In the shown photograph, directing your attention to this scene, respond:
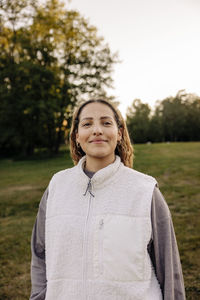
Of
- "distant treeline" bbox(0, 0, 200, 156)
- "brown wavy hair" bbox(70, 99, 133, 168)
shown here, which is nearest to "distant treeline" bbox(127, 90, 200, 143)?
"distant treeline" bbox(0, 0, 200, 156)

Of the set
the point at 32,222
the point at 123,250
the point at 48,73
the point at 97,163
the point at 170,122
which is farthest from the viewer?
the point at 170,122

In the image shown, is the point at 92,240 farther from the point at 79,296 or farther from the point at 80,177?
the point at 80,177

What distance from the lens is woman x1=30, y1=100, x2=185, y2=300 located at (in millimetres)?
1484

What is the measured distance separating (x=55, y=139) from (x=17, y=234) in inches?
788

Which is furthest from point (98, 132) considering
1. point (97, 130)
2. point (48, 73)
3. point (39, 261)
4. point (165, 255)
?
point (48, 73)

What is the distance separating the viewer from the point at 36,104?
20.0 m

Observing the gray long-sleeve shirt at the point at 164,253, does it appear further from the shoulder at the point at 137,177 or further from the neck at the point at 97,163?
the neck at the point at 97,163

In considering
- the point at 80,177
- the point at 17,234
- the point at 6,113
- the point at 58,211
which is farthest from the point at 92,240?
the point at 6,113

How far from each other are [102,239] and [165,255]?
37cm

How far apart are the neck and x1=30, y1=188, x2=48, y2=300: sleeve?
14.6 inches

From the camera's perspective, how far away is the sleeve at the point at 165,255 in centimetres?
153

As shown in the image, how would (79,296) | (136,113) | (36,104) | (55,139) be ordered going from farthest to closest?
1. (136,113)
2. (55,139)
3. (36,104)
4. (79,296)

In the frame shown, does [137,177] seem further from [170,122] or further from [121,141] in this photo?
[170,122]

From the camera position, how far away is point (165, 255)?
154 centimetres
